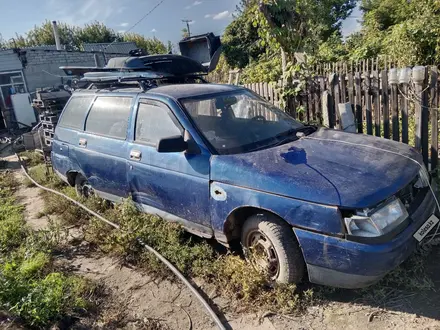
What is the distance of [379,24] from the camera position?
19.0 metres

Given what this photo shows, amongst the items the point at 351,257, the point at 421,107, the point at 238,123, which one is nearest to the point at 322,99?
the point at 421,107

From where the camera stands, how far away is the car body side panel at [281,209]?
8.38 ft

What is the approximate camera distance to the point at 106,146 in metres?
4.43

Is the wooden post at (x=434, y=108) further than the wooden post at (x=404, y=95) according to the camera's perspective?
No

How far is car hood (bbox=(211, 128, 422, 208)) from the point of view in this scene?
102 inches

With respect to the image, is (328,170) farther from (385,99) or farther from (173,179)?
(385,99)

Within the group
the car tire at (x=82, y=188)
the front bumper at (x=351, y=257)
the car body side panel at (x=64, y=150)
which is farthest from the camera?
the car tire at (x=82, y=188)

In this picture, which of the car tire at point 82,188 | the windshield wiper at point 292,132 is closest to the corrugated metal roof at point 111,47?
the car tire at point 82,188

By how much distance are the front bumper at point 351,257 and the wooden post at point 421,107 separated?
214 cm

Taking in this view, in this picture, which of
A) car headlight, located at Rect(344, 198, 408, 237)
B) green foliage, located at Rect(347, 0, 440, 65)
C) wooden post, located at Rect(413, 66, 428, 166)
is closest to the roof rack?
car headlight, located at Rect(344, 198, 408, 237)

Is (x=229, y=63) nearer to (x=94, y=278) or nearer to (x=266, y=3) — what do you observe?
(x=266, y=3)

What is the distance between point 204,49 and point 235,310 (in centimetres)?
464

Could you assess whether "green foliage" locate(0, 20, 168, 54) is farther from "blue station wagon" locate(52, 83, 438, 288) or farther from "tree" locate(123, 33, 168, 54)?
"blue station wagon" locate(52, 83, 438, 288)

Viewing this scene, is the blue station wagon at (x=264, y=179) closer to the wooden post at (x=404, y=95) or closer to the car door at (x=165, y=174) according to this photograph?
the car door at (x=165, y=174)
